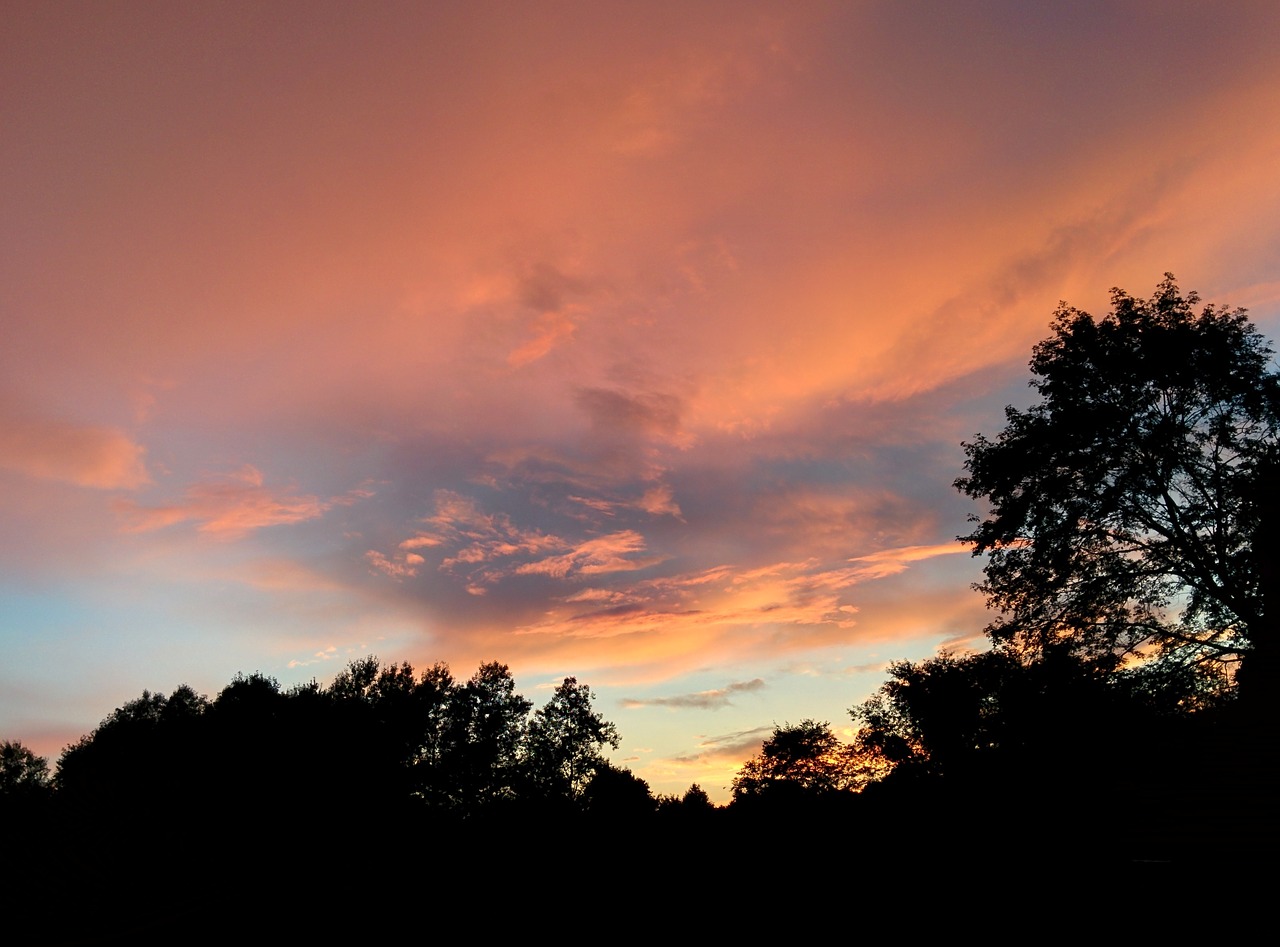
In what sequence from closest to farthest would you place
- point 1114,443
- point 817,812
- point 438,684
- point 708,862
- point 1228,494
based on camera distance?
point 1228,494
point 1114,443
point 708,862
point 817,812
point 438,684

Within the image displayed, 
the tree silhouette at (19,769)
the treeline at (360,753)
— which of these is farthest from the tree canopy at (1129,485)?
the tree silhouette at (19,769)

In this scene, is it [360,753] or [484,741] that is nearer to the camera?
[360,753]

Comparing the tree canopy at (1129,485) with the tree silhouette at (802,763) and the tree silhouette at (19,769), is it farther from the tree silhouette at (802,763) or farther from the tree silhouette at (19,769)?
the tree silhouette at (19,769)

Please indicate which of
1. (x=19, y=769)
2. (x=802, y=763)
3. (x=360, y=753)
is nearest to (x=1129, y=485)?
(x=360, y=753)

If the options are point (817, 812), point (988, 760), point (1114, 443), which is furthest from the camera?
point (817, 812)

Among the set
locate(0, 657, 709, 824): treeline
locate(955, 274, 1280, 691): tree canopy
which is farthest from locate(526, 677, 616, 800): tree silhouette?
locate(955, 274, 1280, 691): tree canopy

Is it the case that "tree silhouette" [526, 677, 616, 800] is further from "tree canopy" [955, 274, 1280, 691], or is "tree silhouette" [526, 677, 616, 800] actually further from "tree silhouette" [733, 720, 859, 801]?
"tree canopy" [955, 274, 1280, 691]

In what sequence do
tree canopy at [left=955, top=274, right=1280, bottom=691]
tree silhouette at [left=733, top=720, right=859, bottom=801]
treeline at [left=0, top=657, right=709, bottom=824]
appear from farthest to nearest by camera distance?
tree silhouette at [left=733, top=720, right=859, bottom=801] < treeline at [left=0, top=657, right=709, bottom=824] < tree canopy at [left=955, top=274, right=1280, bottom=691]

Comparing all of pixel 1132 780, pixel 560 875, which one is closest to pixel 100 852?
pixel 560 875

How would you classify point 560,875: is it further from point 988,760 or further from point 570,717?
point 570,717

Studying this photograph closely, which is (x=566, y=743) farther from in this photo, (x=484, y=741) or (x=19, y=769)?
(x=19, y=769)

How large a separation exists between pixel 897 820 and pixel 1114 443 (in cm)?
5113

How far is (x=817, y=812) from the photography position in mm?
75812

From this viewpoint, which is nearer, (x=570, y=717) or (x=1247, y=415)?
(x=1247, y=415)
